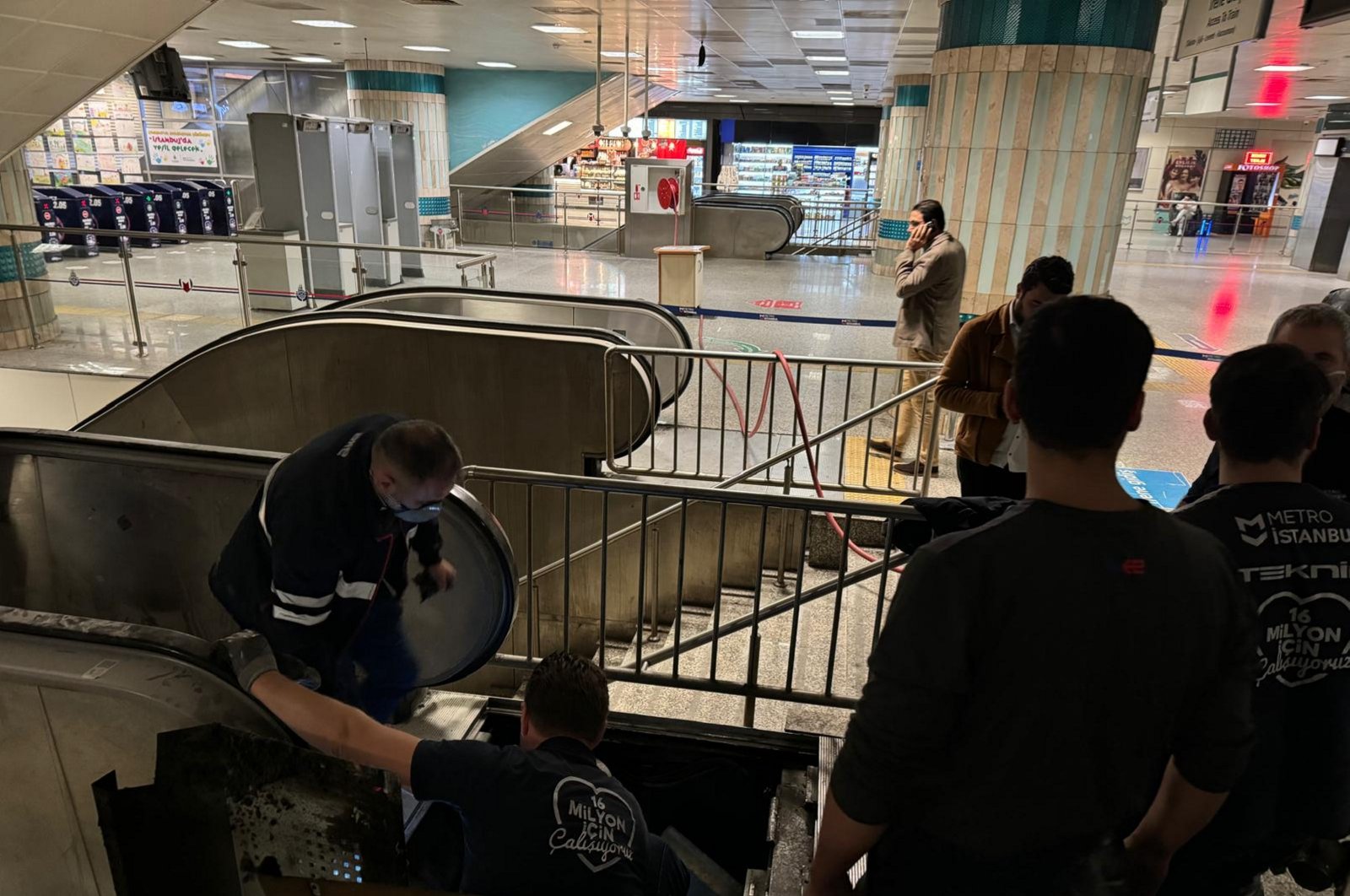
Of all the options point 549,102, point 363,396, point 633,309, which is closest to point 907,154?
point 549,102

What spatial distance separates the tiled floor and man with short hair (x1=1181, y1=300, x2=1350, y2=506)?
301 cm

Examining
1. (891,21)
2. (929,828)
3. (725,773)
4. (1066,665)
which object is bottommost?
(725,773)

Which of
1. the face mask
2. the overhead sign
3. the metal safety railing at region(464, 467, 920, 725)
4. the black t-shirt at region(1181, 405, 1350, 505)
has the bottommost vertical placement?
the metal safety railing at region(464, 467, 920, 725)

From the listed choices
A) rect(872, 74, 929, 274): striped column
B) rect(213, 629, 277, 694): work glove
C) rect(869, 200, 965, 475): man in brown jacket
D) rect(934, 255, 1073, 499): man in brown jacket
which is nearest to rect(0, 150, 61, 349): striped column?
rect(869, 200, 965, 475): man in brown jacket

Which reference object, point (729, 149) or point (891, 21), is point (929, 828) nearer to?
point (891, 21)

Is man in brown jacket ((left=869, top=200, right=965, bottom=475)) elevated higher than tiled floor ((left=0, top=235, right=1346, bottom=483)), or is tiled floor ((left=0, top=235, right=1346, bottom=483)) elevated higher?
man in brown jacket ((left=869, top=200, right=965, bottom=475))

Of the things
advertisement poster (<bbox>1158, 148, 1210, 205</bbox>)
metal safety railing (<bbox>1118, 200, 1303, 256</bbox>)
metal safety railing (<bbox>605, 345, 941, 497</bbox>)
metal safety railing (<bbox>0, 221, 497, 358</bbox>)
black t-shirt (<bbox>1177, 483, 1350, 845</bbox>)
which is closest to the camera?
black t-shirt (<bbox>1177, 483, 1350, 845</bbox>)

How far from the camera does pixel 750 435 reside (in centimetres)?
633

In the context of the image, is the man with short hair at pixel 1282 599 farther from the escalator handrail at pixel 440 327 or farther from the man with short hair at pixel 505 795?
the escalator handrail at pixel 440 327

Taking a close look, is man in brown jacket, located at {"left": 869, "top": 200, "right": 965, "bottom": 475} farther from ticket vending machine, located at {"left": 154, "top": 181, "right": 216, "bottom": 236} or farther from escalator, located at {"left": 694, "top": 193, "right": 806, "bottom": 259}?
ticket vending machine, located at {"left": 154, "top": 181, "right": 216, "bottom": 236}

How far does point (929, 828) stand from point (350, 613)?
1.79 metres

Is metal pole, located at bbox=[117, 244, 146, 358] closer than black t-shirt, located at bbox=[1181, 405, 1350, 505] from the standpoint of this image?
No

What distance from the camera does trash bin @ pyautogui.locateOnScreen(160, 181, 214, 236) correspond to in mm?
18125

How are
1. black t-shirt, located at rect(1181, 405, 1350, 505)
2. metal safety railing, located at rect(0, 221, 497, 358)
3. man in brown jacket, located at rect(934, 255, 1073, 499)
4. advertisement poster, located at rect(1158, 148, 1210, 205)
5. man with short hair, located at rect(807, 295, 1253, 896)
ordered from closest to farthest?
1. man with short hair, located at rect(807, 295, 1253, 896)
2. black t-shirt, located at rect(1181, 405, 1350, 505)
3. man in brown jacket, located at rect(934, 255, 1073, 499)
4. metal safety railing, located at rect(0, 221, 497, 358)
5. advertisement poster, located at rect(1158, 148, 1210, 205)
